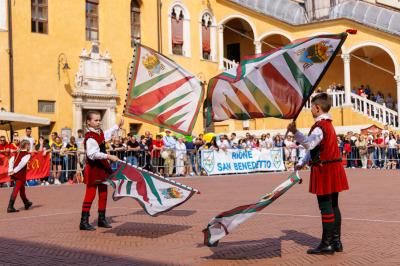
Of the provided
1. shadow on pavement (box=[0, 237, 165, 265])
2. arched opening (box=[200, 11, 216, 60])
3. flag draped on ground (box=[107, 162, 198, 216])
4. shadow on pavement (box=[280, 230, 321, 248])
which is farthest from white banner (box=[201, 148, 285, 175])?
shadow on pavement (box=[0, 237, 165, 265])

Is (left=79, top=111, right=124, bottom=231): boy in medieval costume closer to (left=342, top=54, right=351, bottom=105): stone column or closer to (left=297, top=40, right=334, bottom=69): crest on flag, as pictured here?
(left=297, top=40, right=334, bottom=69): crest on flag

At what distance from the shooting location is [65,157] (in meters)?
20.9

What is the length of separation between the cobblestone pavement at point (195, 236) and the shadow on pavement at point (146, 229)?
15mm

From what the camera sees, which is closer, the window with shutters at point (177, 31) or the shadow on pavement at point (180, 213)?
the shadow on pavement at point (180, 213)

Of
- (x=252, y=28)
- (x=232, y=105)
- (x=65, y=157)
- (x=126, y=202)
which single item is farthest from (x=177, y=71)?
(x=252, y=28)

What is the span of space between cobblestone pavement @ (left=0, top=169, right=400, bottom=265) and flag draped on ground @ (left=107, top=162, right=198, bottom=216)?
49cm

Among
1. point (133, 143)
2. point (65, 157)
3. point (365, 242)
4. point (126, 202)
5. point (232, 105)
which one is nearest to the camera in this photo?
point (365, 242)

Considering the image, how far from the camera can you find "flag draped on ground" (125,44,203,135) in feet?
30.8

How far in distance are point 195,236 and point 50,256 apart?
217 cm

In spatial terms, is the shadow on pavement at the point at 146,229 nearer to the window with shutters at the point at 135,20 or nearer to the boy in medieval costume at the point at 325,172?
the boy in medieval costume at the point at 325,172

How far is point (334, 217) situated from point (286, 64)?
207 centimetres

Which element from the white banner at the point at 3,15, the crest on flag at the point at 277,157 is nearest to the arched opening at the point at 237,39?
the crest on flag at the point at 277,157

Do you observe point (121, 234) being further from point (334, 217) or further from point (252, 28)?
point (252, 28)

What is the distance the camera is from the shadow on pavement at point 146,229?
9031 millimetres
